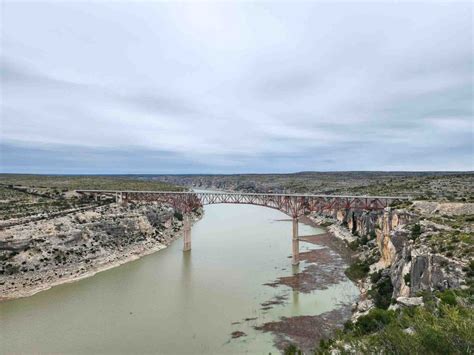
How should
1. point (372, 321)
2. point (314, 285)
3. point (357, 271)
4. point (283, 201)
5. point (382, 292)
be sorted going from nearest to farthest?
point (372, 321), point (382, 292), point (314, 285), point (357, 271), point (283, 201)

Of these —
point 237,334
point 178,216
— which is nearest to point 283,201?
point 178,216

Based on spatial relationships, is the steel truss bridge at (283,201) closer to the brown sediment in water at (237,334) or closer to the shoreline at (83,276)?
the shoreline at (83,276)

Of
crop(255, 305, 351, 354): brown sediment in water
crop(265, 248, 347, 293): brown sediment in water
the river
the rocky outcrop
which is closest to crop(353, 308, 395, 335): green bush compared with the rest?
the rocky outcrop

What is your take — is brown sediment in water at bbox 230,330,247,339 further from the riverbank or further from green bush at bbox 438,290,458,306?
the riverbank

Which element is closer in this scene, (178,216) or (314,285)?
(314,285)

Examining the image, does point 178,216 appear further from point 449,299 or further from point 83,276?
point 449,299

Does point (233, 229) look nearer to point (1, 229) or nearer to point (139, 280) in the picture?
point (139, 280)
